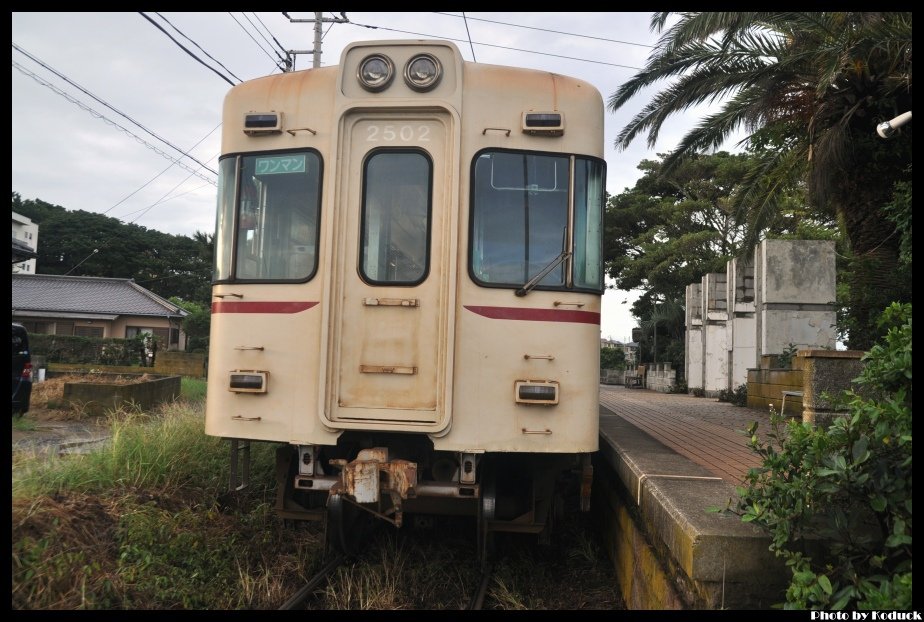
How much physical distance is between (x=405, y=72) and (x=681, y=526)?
3201 mm

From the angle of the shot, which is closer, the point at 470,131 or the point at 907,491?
the point at 907,491

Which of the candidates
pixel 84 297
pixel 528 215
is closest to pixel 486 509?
pixel 528 215

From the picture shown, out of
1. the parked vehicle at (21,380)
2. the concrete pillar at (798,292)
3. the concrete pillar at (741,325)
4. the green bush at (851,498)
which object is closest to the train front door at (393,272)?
the green bush at (851,498)

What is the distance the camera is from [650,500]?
14.5ft

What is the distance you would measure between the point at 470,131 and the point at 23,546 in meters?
3.49

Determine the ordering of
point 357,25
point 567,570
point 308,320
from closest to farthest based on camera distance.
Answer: point 308,320 → point 567,570 → point 357,25

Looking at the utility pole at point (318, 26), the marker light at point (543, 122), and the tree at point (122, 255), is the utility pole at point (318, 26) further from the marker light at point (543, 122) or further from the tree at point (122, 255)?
the tree at point (122, 255)

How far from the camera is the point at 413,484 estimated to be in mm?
4605

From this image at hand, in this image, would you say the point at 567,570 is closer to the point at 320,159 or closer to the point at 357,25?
the point at 320,159

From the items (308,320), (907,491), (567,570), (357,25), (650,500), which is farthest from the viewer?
(357,25)

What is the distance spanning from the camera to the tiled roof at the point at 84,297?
33.6m

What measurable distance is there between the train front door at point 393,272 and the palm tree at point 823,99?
5803 mm

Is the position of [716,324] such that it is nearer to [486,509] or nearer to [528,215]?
[528,215]

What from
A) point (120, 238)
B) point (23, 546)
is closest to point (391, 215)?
point (23, 546)
